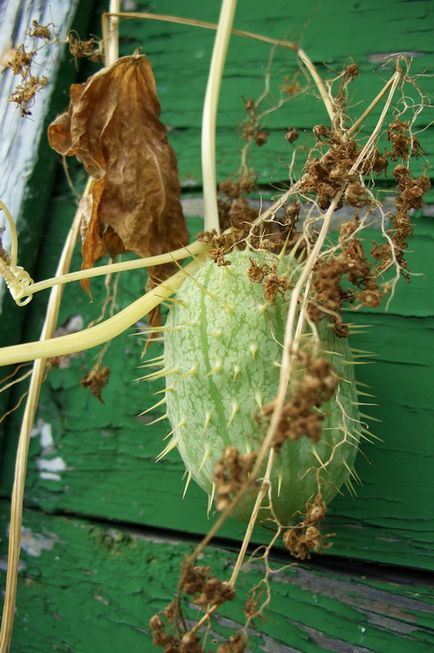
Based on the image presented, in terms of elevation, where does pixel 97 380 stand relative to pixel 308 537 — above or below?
above

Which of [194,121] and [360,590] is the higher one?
[194,121]

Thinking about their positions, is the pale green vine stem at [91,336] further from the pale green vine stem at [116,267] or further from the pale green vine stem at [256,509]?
the pale green vine stem at [256,509]

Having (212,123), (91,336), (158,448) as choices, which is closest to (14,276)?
(91,336)

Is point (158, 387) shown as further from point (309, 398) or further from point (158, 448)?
point (309, 398)

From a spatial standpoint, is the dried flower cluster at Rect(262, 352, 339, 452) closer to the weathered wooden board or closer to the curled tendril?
the curled tendril

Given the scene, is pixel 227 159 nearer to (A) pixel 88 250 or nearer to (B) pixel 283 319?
(A) pixel 88 250

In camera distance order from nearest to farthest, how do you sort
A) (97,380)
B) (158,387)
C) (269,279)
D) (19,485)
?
1. (269,279)
2. (19,485)
3. (97,380)
4. (158,387)

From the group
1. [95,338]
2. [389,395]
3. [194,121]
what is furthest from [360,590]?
[194,121]
